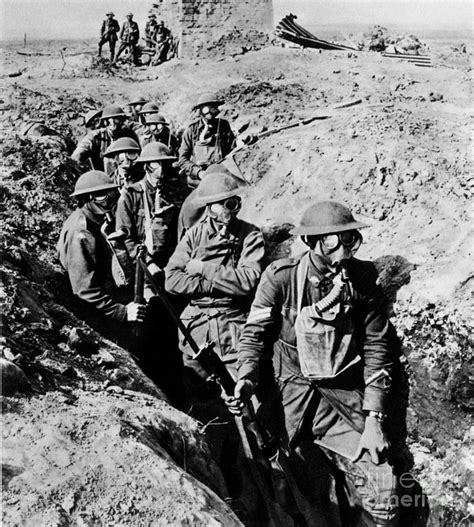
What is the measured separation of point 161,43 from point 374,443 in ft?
50.1

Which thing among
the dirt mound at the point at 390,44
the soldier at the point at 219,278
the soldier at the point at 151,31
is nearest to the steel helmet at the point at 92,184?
the soldier at the point at 219,278

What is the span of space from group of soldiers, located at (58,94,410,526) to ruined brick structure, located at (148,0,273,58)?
9.57 metres

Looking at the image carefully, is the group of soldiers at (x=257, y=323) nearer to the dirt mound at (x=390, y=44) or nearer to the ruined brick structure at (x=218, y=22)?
the ruined brick structure at (x=218, y=22)

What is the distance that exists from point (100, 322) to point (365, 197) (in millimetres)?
2766

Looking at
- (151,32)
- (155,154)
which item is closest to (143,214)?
(155,154)

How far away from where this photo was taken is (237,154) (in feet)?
27.6

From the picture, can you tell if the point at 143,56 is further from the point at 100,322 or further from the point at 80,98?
the point at 100,322

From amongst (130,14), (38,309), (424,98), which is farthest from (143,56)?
(38,309)

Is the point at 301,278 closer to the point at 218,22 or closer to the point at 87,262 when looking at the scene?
the point at 87,262

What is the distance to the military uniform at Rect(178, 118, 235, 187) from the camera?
27.9 feet

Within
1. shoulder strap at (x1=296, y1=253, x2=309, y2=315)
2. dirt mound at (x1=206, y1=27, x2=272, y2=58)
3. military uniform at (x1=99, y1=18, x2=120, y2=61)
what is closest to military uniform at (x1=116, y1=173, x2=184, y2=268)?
shoulder strap at (x1=296, y1=253, x2=309, y2=315)

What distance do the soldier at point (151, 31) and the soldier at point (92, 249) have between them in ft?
45.7

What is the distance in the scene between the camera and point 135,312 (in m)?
5.25

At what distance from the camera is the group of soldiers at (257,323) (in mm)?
4219
